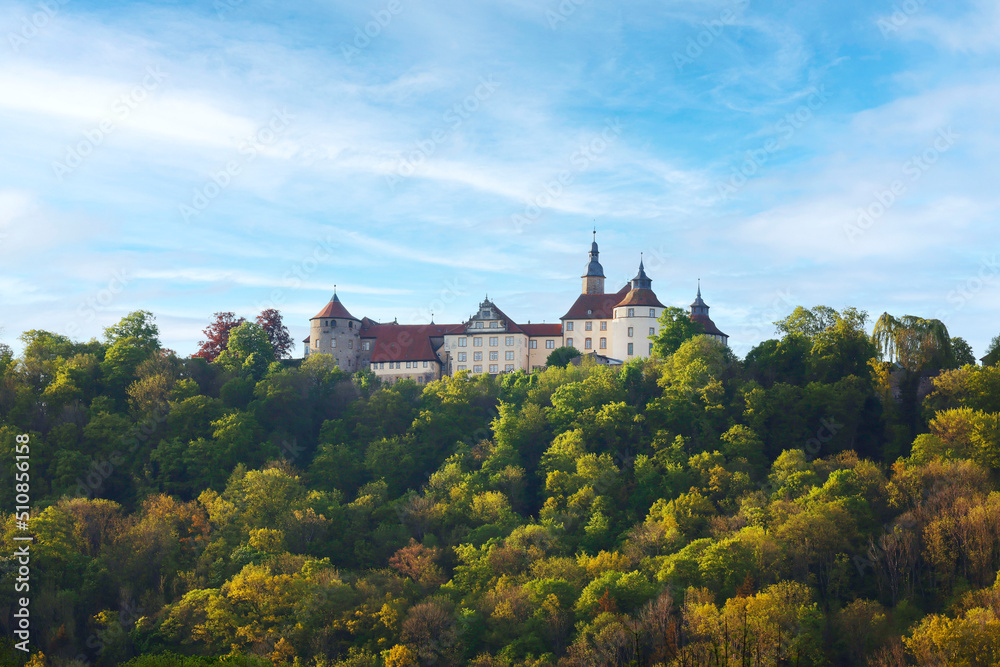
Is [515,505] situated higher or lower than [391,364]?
lower

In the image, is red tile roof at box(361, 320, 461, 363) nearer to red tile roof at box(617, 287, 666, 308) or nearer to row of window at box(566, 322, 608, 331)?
row of window at box(566, 322, 608, 331)

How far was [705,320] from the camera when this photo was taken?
98188 mm

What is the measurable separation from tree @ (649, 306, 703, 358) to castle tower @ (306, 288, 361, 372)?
1302 inches

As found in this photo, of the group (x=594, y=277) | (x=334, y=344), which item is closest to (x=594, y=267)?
(x=594, y=277)

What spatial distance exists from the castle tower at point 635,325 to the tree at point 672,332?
9.19m

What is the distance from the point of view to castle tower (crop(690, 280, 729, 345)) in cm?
9581

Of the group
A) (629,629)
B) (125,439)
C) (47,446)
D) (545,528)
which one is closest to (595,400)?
(545,528)

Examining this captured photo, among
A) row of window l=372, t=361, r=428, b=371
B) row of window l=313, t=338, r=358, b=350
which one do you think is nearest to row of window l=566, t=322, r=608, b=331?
row of window l=372, t=361, r=428, b=371

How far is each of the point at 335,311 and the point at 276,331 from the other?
20.9 ft

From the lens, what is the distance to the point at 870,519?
60000 mm

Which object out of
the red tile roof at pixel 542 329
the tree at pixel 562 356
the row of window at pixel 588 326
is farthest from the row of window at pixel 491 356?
the tree at pixel 562 356

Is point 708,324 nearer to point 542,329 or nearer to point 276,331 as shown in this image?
point 542,329

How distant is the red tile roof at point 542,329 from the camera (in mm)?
97812

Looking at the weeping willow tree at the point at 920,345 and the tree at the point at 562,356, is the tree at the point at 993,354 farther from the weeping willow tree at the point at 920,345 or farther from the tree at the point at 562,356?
the tree at the point at 562,356
